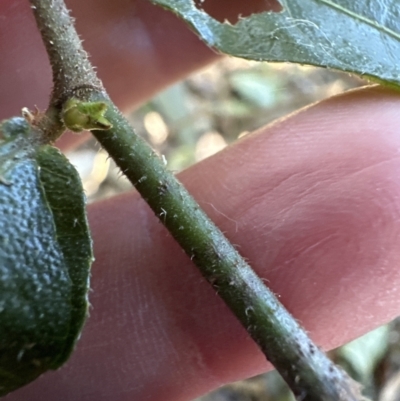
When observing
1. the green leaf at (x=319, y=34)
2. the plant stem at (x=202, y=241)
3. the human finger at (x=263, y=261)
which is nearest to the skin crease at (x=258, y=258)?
the human finger at (x=263, y=261)

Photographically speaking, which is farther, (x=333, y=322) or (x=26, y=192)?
(x=333, y=322)

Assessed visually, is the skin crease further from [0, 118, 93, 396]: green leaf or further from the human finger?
[0, 118, 93, 396]: green leaf

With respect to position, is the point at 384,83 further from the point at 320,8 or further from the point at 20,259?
the point at 20,259

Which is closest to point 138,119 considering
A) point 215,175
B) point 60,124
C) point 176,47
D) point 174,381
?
point 176,47

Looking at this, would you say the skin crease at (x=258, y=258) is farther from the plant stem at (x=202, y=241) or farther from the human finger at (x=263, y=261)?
the plant stem at (x=202, y=241)

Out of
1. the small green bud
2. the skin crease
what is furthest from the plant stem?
the skin crease
